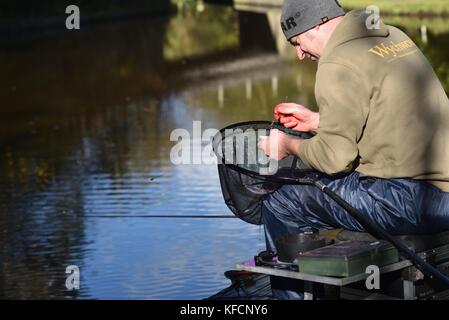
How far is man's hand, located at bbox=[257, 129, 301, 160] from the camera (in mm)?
5676

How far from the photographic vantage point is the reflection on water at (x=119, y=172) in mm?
8180

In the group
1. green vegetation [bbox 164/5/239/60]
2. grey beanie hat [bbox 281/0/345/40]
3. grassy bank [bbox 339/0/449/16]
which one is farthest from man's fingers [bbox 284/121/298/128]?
grassy bank [bbox 339/0/449/16]

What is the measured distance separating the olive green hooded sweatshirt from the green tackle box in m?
0.33

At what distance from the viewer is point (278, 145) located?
18.7 ft

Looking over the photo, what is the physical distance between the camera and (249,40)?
43.5 meters

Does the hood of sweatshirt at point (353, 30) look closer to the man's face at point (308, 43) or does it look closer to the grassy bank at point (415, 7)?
the man's face at point (308, 43)

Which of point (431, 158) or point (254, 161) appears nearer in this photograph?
point (431, 158)

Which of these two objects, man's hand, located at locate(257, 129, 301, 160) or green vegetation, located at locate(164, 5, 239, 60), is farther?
green vegetation, located at locate(164, 5, 239, 60)

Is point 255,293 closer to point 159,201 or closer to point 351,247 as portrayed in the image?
point 351,247

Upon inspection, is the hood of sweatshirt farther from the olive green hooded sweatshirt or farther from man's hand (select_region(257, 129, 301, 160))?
man's hand (select_region(257, 129, 301, 160))

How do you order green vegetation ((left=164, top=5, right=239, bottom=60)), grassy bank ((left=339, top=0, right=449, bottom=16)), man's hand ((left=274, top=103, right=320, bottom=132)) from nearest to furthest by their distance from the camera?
man's hand ((left=274, top=103, right=320, bottom=132)) → green vegetation ((left=164, top=5, right=239, bottom=60)) → grassy bank ((left=339, top=0, right=449, bottom=16))

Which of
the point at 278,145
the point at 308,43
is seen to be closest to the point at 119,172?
the point at 278,145
